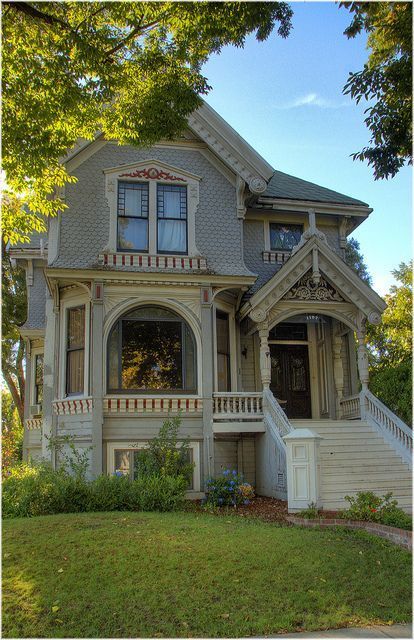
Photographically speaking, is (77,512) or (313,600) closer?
(313,600)

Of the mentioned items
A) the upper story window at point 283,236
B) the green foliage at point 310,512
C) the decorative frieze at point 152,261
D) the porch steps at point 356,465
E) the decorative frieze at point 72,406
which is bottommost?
the green foliage at point 310,512

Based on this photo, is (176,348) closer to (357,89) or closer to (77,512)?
(77,512)

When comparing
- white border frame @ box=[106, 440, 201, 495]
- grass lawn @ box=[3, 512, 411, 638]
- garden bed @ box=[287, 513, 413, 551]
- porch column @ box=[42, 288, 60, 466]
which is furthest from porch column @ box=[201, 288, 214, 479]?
grass lawn @ box=[3, 512, 411, 638]

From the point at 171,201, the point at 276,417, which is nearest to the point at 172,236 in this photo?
the point at 171,201

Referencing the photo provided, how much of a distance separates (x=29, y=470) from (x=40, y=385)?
787 centimetres

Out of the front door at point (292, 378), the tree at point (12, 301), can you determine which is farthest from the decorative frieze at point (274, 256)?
the tree at point (12, 301)

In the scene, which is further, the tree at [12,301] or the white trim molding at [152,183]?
the tree at [12,301]

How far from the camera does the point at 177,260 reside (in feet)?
48.7

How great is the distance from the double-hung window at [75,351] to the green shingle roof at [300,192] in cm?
631

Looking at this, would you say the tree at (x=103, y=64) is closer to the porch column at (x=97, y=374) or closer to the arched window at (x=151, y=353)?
the porch column at (x=97, y=374)

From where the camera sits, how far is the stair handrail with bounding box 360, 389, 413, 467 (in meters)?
13.2

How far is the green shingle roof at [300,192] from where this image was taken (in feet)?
57.3

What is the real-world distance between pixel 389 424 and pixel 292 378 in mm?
3817

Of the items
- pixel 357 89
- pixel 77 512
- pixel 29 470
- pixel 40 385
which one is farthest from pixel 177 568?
pixel 40 385
